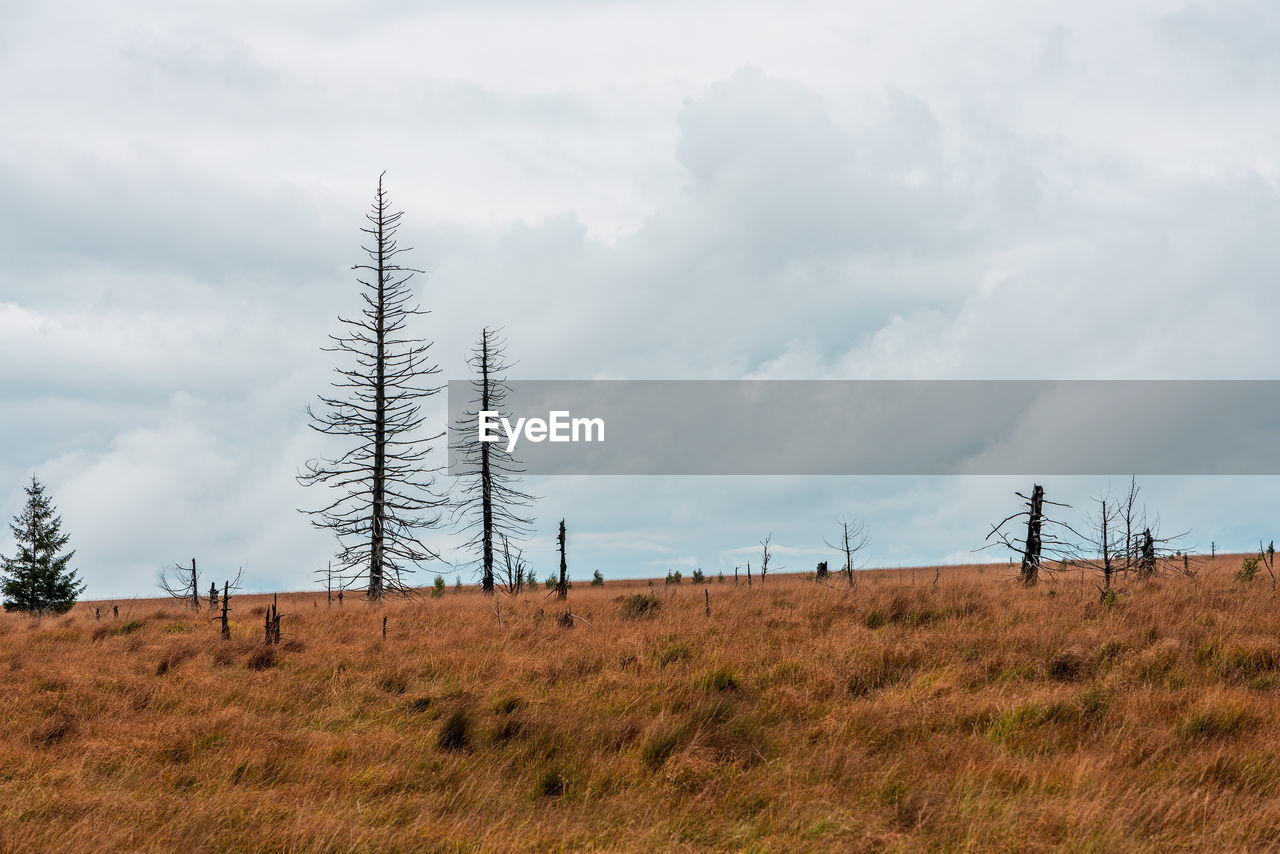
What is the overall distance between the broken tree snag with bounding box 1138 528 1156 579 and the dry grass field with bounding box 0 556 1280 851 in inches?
390

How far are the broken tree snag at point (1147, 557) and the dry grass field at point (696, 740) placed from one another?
32.5ft

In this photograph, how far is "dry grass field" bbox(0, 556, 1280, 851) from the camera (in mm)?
5652

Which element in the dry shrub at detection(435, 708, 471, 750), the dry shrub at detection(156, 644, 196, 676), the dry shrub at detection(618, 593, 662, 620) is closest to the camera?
the dry shrub at detection(435, 708, 471, 750)

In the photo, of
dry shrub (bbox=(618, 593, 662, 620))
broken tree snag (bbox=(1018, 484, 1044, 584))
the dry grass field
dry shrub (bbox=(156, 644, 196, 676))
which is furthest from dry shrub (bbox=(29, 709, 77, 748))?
broken tree snag (bbox=(1018, 484, 1044, 584))

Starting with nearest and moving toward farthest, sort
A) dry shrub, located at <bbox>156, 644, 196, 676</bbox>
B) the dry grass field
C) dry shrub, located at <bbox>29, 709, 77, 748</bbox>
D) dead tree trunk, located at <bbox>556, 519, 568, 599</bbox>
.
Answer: the dry grass field
dry shrub, located at <bbox>29, 709, 77, 748</bbox>
dry shrub, located at <bbox>156, 644, 196, 676</bbox>
dead tree trunk, located at <bbox>556, 519, 568, 599</bbox>

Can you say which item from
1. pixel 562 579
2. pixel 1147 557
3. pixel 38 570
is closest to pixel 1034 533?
pixel 1147 557

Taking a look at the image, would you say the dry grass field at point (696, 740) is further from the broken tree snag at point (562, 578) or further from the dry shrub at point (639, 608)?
the broken tree snag at point (562, 578)

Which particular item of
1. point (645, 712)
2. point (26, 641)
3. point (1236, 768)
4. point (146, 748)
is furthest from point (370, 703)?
point (26, 641)

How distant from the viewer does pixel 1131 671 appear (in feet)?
31.0

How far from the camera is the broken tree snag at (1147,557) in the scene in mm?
23062

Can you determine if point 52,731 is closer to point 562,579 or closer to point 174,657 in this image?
point 174,657

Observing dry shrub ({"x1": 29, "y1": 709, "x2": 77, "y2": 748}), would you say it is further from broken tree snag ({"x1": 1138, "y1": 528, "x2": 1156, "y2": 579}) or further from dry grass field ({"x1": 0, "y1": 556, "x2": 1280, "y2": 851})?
broken tree snag ({"x1": 1138, "y1": 528, "x2": 1156, "y2": 579})

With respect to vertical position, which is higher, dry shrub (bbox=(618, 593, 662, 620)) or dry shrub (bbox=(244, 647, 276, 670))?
dry shrub (bbox=(618, 593, 662, 620))

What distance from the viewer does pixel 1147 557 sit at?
2397cm
